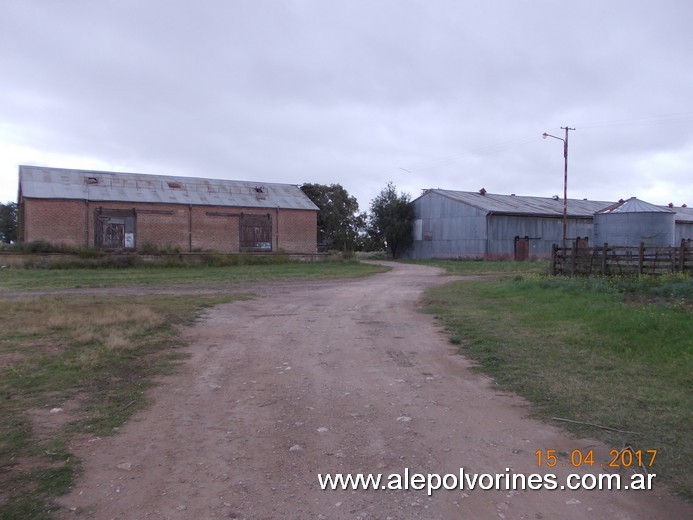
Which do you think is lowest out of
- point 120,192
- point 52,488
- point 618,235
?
point 52,488

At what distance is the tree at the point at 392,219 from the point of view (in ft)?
176

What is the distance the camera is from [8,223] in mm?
71562

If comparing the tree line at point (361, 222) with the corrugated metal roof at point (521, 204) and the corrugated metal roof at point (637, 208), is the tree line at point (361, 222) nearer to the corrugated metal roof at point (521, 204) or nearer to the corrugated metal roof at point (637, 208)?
the corrugated metal roof at point (521, 204)

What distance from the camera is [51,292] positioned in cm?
1948

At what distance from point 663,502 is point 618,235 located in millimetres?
31546

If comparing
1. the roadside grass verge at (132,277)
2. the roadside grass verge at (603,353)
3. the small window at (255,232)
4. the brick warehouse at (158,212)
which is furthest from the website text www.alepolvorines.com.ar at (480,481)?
the small window at (255,232)

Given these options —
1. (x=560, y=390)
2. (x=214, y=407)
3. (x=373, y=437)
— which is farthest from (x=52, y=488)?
(x=560, y=390)

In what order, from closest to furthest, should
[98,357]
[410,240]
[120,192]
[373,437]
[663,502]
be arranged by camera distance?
[663,502]
[373,437]
[98,357]
[120,192]
[410,240]

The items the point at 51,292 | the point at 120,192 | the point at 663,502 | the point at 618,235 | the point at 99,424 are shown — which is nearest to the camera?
the point at 663,502

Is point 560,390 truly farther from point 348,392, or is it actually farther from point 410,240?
point 410,240

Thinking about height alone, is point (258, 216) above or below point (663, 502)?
above

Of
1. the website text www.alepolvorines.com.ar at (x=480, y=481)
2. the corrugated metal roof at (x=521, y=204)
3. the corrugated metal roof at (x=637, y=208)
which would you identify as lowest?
the website text www.alepolvorines.com.ar at (x=480, y=481)

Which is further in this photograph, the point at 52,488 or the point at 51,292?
the point at 51,292

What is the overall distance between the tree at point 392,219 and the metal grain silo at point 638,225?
892 inches
